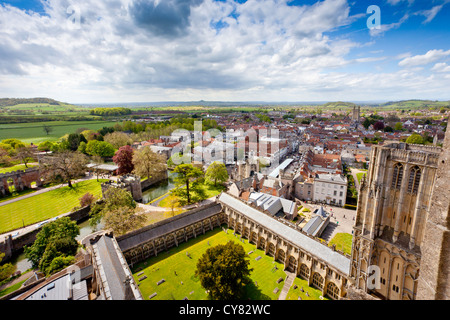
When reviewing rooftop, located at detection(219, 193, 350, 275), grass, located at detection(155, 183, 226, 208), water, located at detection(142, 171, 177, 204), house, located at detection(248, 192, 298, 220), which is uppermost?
rooftop, located at detection(219, 193, 350, 275)

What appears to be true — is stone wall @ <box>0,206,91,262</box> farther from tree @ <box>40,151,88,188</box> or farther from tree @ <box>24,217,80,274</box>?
tree @ <box>40,151,88,188</box>

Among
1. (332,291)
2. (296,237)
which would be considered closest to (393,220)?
Result: (332,291)

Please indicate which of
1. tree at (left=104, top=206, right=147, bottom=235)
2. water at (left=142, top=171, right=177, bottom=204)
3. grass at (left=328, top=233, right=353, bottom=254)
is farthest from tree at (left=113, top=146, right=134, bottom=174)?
grass at (left=328, top=233, right=353, bottom=254)

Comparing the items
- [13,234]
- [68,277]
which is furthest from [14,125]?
[68,277]

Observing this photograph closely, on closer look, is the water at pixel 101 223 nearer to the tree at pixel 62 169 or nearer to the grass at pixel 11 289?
the grass at pixel 11 289

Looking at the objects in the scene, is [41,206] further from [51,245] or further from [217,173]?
[217,173]

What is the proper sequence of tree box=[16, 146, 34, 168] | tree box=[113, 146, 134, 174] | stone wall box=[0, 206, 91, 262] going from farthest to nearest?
1. tree box=[16, 146, 34, 168]
2. tree box=[113, 146, 134, 174]
3. stone wall box=[0, 206, 91, 262]
